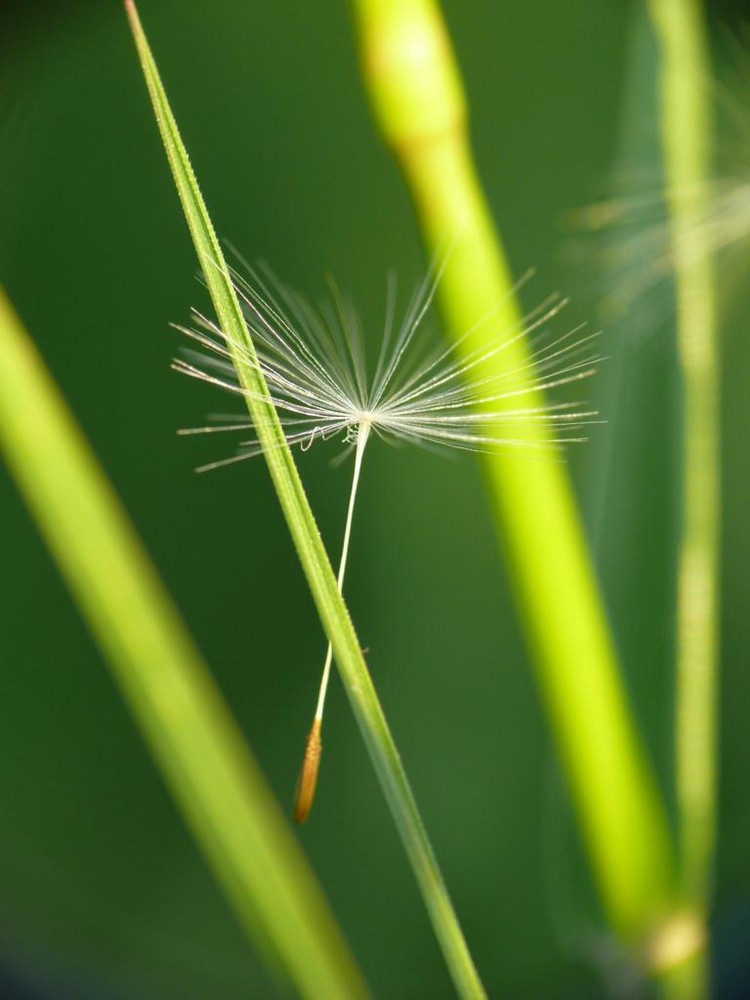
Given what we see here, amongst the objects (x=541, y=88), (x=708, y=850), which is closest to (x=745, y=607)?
(x=708, y=850)

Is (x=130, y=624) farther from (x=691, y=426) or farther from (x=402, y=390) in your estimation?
(x=691, y=426)

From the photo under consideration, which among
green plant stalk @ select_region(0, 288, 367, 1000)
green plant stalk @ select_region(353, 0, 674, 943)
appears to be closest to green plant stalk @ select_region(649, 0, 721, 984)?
green plant stalk @ select_region(353, 0, 674, 943)

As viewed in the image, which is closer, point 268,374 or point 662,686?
point 268,374

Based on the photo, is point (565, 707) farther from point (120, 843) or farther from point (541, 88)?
point (541, 88)

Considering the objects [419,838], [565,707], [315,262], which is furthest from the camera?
[315,262]

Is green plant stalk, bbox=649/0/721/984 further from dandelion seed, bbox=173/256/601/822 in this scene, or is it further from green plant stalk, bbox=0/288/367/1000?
green plant stalk, bbox=0/288/367/1000

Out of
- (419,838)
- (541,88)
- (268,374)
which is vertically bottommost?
(419,838)
